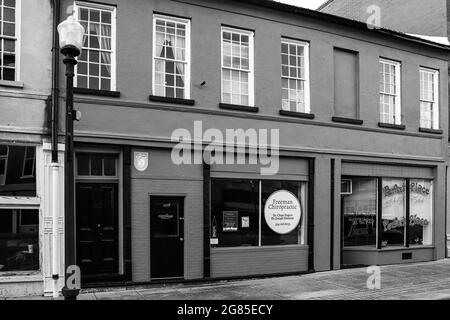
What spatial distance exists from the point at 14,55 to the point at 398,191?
459 inches

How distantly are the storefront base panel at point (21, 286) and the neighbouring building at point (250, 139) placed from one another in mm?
1000

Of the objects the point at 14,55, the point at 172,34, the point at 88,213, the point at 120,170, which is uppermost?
the point at 172,34

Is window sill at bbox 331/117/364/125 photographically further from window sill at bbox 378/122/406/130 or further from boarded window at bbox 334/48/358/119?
window sill at bbox 378/122/406/130

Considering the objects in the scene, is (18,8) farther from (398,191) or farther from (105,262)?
(398,191)

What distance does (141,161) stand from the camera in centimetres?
1121

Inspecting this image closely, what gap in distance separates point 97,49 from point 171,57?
5.92ft

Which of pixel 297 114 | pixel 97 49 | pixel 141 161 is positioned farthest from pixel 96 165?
pixel 297 114

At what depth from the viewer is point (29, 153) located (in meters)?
10.3

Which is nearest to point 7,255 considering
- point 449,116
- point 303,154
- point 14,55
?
point 14,55

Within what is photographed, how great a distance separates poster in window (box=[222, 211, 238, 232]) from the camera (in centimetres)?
1222

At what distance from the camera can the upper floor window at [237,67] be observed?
1245 cm

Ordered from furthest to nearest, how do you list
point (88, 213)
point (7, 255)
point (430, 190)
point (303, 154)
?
point (430, 190) → point (303, 154) → point (88, 213) → point (7, 255)

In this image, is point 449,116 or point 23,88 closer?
point 23,88

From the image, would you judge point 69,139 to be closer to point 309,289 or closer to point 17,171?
point 17,171
